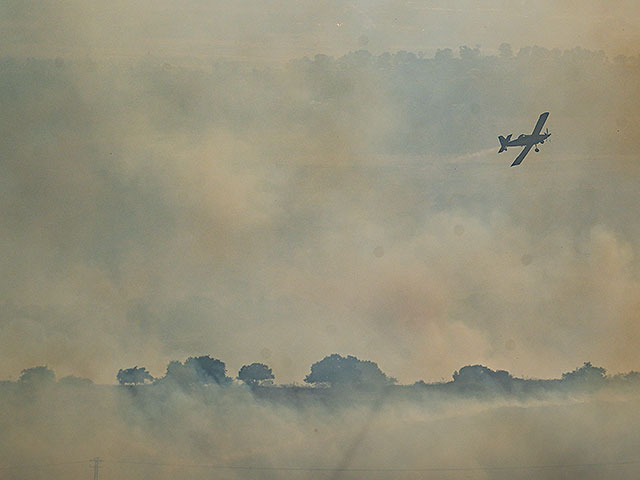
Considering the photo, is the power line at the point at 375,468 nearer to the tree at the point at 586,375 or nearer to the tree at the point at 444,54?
the tree at the point at 586,375

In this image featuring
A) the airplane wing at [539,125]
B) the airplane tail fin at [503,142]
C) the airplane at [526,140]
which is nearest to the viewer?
the airplane wing at [539,125]

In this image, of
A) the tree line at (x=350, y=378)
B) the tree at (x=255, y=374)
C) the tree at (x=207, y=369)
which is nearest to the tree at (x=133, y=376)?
the tree line at (x=350, y=378)

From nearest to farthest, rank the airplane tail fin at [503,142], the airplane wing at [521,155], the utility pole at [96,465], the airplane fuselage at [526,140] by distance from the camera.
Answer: the utility pole at [96,465] → the airplane fuselage at [526,140] → the airplane tail fin at [503,142] → the airplane wing at [521,155]

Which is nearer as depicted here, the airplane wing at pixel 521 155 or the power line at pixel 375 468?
the power line at pixel 375 468

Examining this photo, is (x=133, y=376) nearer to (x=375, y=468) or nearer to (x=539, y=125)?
(x=375, y=468)

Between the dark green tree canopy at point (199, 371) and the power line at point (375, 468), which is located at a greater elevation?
the dark green tree canopy at point (199, 371)

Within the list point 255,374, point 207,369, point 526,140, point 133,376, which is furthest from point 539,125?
point 133,376

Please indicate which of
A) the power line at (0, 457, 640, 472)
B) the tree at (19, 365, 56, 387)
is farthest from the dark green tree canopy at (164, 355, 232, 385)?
the tree at (19, 365, 56, 387)

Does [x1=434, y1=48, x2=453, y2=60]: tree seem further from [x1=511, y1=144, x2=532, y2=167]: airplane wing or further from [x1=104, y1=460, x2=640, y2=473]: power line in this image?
[x1=104, y1=460, x2=640, y2=473]: power line
